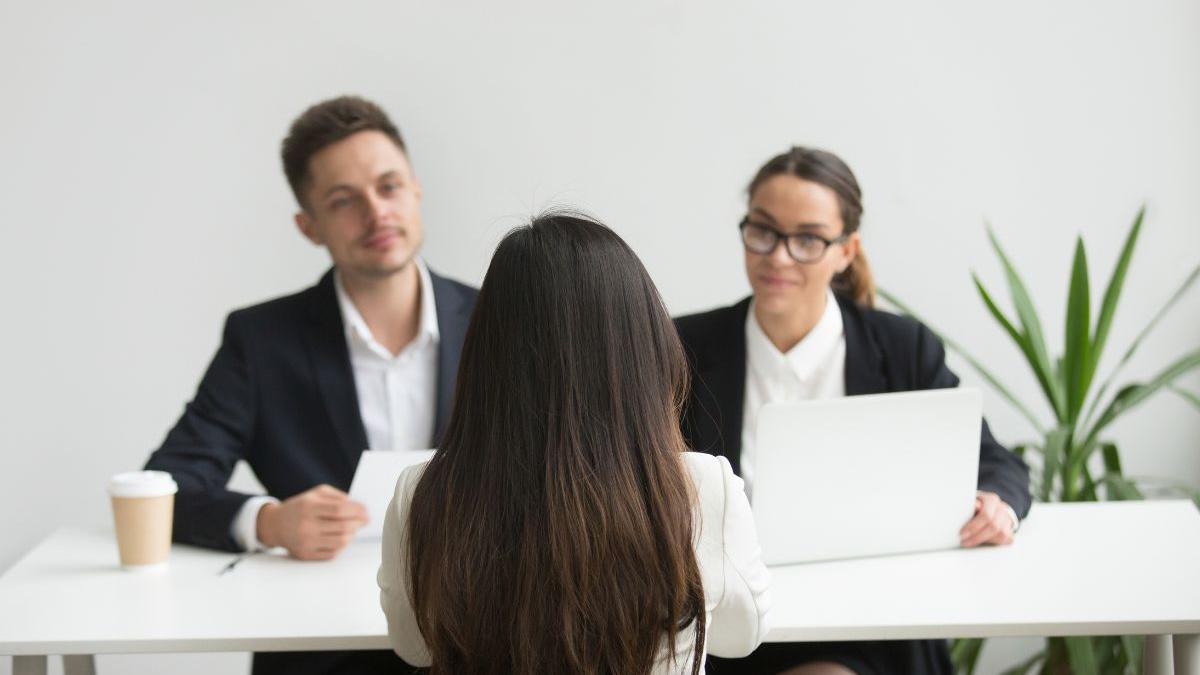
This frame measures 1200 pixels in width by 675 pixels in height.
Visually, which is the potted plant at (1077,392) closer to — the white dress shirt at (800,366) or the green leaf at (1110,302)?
the green leaf at (1110,302)

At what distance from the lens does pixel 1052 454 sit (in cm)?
289

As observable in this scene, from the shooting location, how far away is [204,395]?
260 cm

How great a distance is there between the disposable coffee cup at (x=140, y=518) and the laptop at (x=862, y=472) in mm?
963

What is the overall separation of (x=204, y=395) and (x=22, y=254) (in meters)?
1.15

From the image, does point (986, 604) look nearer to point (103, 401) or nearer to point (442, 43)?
point (442, 43)

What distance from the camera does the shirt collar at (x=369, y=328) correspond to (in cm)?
265

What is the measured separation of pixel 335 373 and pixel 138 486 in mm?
552

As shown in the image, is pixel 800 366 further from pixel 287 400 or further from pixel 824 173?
pixel 287 400

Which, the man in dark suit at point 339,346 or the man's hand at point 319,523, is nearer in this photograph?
the man's hand at point 319,523

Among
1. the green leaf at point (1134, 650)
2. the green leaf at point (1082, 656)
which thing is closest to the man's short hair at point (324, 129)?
the green leaf at point (1082, 656)

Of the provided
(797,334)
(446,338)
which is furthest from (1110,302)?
(446,338)

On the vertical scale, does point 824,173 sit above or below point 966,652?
above

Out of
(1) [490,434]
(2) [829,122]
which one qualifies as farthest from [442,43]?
(1) [490,434]

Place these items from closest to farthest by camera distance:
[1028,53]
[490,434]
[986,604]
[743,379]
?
[490,434] < [986,604] < [743,379] < [1028,53]
